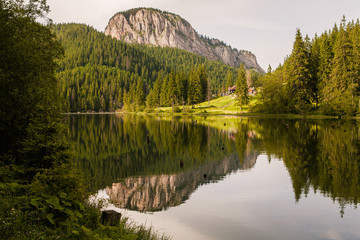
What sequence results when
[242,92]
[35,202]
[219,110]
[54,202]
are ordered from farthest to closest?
[219,110]
[242,92]
[54,202]
[35,202]

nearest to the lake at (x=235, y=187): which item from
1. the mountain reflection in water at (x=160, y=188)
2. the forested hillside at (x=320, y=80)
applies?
the mountain reflection in water at (x=160, y=188)

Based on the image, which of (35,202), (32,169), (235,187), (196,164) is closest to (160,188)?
(235,187)

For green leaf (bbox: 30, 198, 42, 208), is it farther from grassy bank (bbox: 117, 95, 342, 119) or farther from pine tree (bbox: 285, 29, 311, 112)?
grassy bank (bbox: 117, 95, 342, 119)

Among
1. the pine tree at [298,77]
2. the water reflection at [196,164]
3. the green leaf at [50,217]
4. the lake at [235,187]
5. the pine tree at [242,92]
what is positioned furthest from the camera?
the pine tree at [242,92]

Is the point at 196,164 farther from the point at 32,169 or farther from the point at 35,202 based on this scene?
the point at 35,202

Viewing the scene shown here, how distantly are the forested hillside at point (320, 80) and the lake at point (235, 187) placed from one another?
4848 cm

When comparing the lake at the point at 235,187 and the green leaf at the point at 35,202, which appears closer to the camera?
the green leaf at the point at 35,202

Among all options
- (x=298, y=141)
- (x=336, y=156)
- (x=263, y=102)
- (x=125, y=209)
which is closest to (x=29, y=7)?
(x=125, y=209)

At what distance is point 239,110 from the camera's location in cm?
11281

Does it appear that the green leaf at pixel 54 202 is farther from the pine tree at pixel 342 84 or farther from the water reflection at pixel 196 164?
the pine tree at pixel 342 84

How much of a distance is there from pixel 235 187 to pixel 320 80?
84.0m

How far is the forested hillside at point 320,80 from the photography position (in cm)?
7556

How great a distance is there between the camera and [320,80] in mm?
89188

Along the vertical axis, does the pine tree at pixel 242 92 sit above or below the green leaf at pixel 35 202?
above
